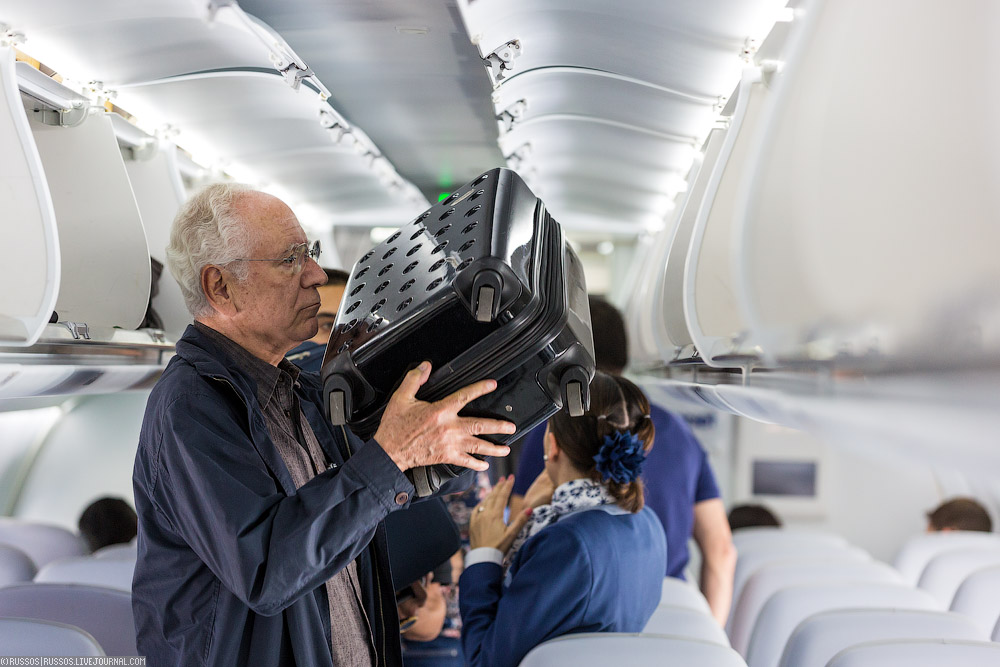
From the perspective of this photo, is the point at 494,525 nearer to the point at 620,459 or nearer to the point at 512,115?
the point at 620,459

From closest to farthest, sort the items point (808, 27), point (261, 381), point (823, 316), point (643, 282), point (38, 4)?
point (823, 316)
point (808, 27)
point (261, 381)
point (38, 4)
point (643, 282)

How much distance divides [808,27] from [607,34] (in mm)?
644

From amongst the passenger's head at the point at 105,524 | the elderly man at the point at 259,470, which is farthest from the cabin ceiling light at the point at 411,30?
the passenger's head at the point at 105,524

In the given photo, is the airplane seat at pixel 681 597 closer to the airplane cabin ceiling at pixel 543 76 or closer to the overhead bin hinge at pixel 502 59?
the airplane cabin ceiling at pixel 543 76

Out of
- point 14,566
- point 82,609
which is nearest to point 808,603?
point 82,609

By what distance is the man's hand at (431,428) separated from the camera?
1.43 m

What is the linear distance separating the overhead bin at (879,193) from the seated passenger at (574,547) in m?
0.63

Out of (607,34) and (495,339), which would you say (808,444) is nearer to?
(607,34)

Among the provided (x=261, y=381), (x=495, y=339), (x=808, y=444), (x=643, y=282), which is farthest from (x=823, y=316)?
(x=808, y=444)

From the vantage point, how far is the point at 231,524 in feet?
4.70

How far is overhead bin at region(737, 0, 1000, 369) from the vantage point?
3.45 ft

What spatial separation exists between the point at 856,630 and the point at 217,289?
1.91 metres

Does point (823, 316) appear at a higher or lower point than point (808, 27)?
lower

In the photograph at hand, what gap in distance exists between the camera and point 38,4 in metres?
2.13
